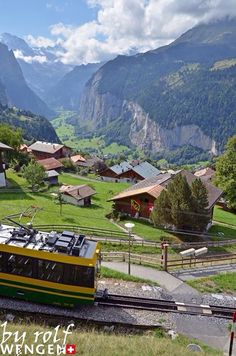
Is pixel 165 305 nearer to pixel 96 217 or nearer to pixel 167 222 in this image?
pixel 167 222

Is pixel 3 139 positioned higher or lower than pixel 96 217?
higher

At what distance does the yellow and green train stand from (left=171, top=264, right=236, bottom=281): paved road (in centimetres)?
880

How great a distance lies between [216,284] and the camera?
24.1m

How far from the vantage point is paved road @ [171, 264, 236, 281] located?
2531 cm

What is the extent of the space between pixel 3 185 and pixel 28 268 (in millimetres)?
36271

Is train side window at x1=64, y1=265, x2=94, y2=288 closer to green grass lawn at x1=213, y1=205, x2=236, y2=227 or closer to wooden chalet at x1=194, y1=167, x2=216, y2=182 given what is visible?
green grass lawn at x1=213, y1=205, x2=236, y2=227

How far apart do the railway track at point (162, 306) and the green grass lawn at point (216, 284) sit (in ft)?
9.68

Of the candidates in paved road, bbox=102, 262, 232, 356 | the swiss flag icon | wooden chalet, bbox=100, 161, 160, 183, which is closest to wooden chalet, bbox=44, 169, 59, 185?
wooden chalet, bbox=100, 161, 160, 183

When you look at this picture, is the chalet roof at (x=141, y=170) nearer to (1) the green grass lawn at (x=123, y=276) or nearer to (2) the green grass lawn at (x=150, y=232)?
(2) the green grass lawn at (x=150, y=232)

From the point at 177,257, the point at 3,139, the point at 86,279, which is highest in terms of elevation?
the point at 3,139

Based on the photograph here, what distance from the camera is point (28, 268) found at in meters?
17.9

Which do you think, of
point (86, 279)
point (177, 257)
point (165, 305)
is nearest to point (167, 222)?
point (177, 257)

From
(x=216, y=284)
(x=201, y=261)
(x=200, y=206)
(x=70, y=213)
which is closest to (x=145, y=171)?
(x=70, y=213)

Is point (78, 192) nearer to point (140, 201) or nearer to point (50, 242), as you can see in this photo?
point (140, 201)
